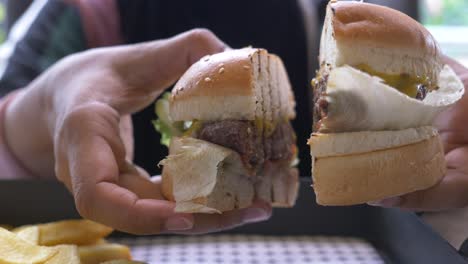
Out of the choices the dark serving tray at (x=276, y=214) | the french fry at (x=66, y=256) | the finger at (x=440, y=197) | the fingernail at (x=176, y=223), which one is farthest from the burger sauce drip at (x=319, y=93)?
the french fry at (x=66, y=256)

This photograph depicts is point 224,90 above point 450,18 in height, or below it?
above

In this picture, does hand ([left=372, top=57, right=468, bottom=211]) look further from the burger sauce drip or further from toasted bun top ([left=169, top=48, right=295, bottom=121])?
toasted bun top ([left=169, top=48, right=295, bottom=121])

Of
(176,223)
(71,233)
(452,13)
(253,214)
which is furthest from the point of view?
(452,13)

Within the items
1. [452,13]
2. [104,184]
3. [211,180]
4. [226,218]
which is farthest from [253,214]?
[452,13]

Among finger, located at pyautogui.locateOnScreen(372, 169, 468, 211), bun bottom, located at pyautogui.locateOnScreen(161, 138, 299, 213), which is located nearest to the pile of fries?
bun bottom, located at pyautogui.locateOnScreen(161, 138, 299, 213)

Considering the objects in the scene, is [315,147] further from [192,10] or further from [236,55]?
[192,10]

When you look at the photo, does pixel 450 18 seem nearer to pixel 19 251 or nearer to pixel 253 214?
pixel 253 214

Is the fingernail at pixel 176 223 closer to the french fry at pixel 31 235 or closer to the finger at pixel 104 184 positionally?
the finger at pixel 104 184

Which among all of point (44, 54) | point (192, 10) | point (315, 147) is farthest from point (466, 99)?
point (44, 54)
